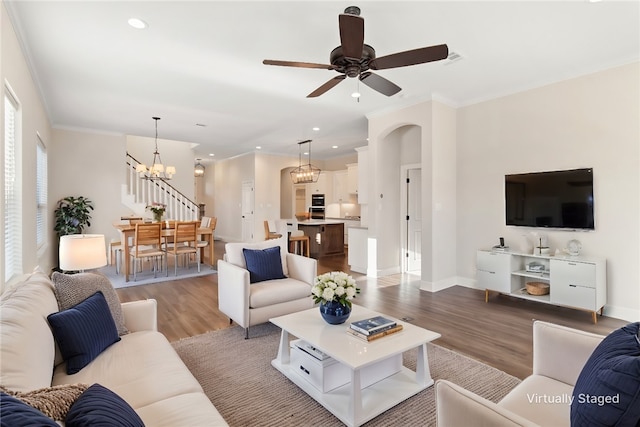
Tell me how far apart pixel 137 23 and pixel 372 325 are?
325cm

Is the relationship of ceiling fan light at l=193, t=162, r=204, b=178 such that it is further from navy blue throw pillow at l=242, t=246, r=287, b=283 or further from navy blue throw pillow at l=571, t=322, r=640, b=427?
navy blue throw pillow at l=571, t=322, r=640, b=427

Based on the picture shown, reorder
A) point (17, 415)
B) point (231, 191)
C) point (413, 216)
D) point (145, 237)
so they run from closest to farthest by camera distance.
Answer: point (17, 415) → point (145, 237) → point (413, 216) → point (231, 191)

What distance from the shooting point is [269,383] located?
235 centimetres

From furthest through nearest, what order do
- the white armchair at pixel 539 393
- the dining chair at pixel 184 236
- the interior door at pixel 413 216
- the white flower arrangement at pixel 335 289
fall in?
the interior door at pixel 413 216
the dining chair at pixel 184 236
the white flower arrangement at pixel 335 289
the white armchair at pixel 539 393

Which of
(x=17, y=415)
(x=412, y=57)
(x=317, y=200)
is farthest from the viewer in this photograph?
(x=317, y=200)

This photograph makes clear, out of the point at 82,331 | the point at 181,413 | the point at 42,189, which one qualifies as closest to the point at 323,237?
the point at 42,189

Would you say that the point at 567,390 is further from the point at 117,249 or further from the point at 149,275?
the point at 117,249

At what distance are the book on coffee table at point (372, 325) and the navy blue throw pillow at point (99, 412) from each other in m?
1.42

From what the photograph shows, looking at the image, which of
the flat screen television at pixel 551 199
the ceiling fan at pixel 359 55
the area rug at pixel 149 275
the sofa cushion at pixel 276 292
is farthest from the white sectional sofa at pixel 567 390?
the area rug at pixel 149 275

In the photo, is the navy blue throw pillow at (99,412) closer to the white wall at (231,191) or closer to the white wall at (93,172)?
the white wall at (93,172)

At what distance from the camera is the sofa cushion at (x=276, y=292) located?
3186mm

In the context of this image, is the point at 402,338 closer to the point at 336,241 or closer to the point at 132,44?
the point at 132,44

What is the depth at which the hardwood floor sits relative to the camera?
2.93 meters

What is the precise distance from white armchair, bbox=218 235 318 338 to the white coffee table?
27.9 inches
